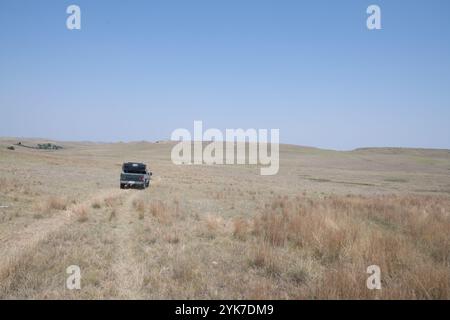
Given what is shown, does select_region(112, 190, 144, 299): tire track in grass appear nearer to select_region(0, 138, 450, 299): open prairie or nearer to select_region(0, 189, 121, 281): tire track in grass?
select_region(0, 138, 450, 299): open prairie

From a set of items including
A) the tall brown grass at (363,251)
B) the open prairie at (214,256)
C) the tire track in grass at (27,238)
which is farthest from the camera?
the tire track in grass at (27,238)

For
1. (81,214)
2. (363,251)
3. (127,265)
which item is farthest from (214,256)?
(81,214)

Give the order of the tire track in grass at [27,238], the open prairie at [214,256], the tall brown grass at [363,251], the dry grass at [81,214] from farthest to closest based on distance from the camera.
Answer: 1. the dry grass at [81,214]
2. the tire track in grass at [27,238]
3. the open prairie at [214,256]
4. the tall brown grass at [363,251]

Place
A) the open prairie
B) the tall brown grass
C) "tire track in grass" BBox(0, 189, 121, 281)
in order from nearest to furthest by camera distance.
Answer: the tall brown grass, the open prairie, "tire track in grass" BBox(0, 189, 121, 281)

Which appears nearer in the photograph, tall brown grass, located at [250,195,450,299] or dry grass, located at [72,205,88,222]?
tall brown grass, located at [250,195,450,299]

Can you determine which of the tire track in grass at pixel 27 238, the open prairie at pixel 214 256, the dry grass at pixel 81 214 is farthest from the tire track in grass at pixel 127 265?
the tire track in grass at pixel 27 238

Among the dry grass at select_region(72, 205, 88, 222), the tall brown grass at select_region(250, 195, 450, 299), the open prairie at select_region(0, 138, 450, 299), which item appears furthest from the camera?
the dry grass at select_region(72, 205, 88, 222)

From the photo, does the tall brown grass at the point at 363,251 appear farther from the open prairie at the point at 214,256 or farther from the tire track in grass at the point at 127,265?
the tire track in grass at the point at 127,265

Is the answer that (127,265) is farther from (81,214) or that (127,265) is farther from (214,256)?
(81,214)

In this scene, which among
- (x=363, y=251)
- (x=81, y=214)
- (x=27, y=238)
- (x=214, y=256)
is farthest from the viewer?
(x=81, y=214)

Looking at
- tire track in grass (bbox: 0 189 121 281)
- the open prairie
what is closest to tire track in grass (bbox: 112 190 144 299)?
the open prairie
